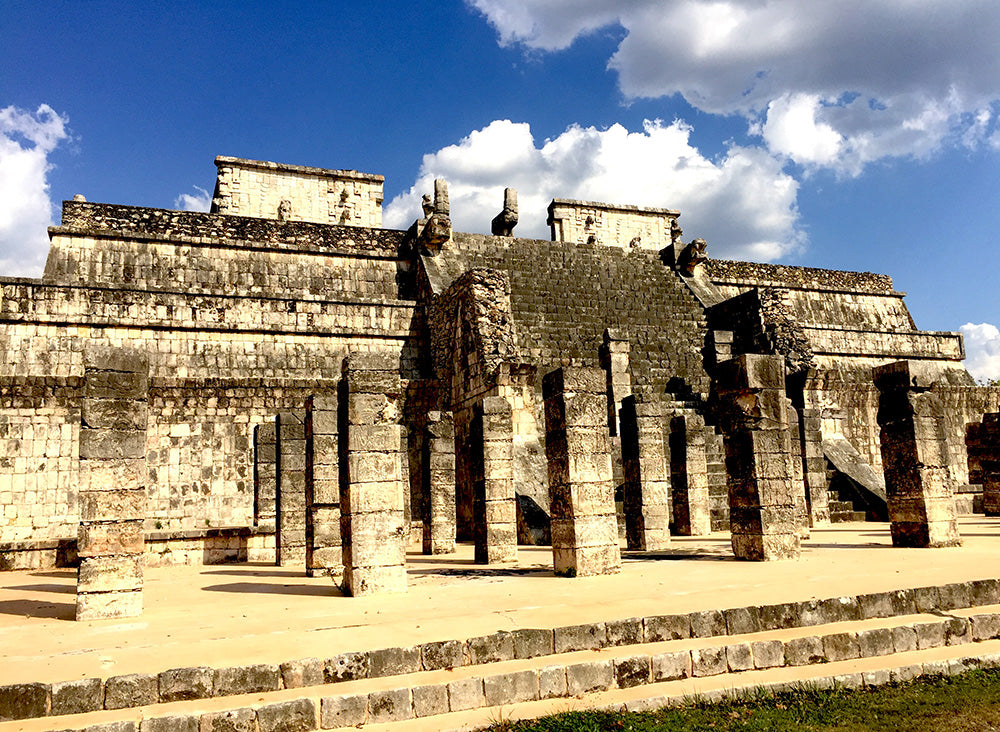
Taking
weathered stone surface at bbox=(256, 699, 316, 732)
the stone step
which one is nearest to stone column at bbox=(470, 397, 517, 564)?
the stone step

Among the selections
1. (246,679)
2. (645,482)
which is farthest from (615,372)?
(246,679)

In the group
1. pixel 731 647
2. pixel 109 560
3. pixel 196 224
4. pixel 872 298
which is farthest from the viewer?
pixel 872 298

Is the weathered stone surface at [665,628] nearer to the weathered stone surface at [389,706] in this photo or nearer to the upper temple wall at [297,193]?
the weathered stone surface at [389,706]

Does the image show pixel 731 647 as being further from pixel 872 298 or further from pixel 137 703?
pixel 872 298

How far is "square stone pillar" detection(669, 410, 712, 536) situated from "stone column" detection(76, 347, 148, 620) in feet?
30.8

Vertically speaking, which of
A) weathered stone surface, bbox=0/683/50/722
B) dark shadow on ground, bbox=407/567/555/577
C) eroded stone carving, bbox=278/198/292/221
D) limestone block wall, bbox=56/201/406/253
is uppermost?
eroded stone carving, bbox=278/198/292/221

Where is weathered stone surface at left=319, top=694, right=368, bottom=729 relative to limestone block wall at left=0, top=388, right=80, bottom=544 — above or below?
below

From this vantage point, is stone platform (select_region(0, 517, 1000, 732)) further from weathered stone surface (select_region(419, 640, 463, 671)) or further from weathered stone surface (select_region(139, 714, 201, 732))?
weathered stone surface (select_region(139, 714, 201, 732))

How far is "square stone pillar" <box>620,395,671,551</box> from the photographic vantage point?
40.6ft

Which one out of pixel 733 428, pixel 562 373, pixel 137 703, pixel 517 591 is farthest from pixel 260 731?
pixel 733 428

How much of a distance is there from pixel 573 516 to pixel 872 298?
25.2 meters

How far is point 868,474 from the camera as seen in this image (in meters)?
17.8

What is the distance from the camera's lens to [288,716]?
4785mm

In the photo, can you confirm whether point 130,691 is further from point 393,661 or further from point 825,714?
point 825,714
